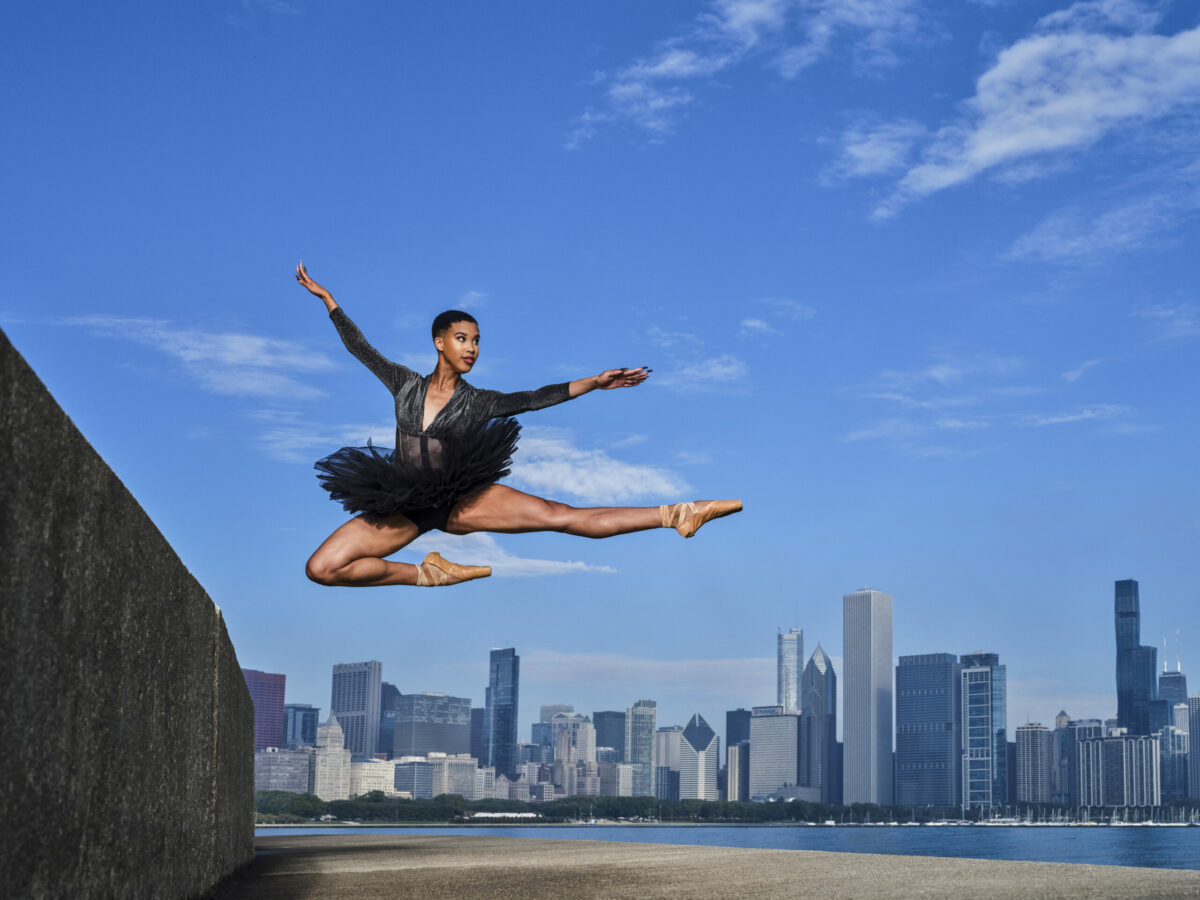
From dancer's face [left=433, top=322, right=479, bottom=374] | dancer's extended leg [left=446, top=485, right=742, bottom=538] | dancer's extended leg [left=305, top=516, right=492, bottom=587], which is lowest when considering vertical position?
dancer's extended leg [left=305, top=516, right=492, bottom=587]

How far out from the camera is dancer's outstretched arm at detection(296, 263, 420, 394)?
7.57 meters

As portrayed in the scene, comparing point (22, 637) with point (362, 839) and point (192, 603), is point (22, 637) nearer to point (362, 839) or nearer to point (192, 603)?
point (192, 603)

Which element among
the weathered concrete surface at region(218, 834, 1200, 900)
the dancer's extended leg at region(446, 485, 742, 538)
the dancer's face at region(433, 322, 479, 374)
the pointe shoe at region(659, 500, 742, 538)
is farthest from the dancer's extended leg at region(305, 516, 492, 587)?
the weathered concrete surface at region(218, 834, 1200, 900)

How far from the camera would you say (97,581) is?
3.74 m

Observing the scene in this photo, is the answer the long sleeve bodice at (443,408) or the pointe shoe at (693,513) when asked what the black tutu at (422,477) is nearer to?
the long sleeve bodice at (443,408)

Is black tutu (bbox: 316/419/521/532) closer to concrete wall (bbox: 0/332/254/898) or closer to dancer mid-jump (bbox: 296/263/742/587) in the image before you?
dancer mid-jump (bbox: 296/263/742/587)

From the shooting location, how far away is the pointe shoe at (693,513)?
23.7 feet

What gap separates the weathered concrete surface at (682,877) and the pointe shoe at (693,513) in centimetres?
183

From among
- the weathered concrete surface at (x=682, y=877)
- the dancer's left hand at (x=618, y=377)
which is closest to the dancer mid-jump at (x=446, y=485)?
the dancer's left hand at (x=618, y=377)

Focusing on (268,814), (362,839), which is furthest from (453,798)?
(362,839)

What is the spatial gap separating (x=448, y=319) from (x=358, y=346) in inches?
24.3

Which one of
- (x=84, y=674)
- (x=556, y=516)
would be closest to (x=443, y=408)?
(x=556, y=516)

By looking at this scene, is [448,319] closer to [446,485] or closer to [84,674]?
[446,485]

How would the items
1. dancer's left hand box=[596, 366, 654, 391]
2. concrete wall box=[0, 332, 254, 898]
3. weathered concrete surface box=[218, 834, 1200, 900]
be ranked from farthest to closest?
dancer's left hand box=[596, 366, 654, 391]
weathered concrete surface box=[218, 834, 1200, 900]
concrete wall box=[0, 332, 254, 898]
